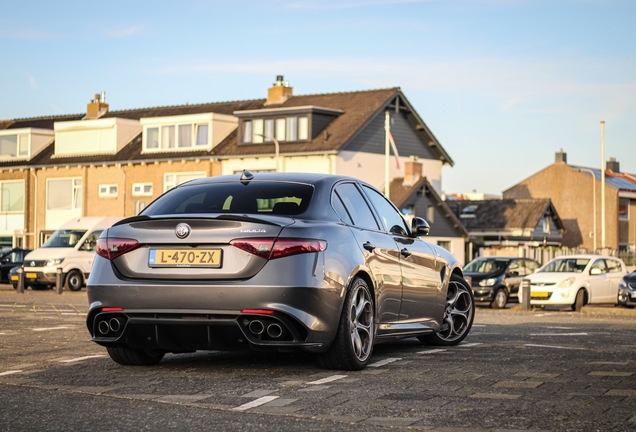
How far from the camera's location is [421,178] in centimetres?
5516

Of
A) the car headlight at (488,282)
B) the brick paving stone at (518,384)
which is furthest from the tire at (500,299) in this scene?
the brick paving stone at (518,384)

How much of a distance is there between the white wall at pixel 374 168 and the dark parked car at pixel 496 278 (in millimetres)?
19161

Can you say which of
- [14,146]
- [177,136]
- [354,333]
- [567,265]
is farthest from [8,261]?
[354,333]

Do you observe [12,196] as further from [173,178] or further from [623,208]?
[623,208]

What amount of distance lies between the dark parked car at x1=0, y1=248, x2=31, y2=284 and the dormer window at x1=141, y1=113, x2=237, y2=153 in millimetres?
18756

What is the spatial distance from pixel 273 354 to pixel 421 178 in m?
46.2

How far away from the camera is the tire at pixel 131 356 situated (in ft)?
28.0

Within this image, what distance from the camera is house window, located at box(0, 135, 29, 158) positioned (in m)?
64.1

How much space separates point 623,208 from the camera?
81.7m

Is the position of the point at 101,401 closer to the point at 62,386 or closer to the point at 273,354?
the point at 62,386

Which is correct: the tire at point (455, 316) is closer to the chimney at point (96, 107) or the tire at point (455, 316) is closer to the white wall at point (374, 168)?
the white wall at point (374, 168)

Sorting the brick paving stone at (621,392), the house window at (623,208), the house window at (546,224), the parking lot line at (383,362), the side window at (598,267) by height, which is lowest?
the parking lot line at (383,362)

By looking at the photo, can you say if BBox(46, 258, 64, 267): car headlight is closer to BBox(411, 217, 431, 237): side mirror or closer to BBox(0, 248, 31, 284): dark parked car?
BBox(0, 248, 31, 284): dark parked car

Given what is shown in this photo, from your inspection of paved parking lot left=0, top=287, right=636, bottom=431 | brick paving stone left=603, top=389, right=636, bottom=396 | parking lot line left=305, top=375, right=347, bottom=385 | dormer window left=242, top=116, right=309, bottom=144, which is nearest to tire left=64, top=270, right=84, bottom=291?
dormer window left=242, top=116, right=309, bottom=144
